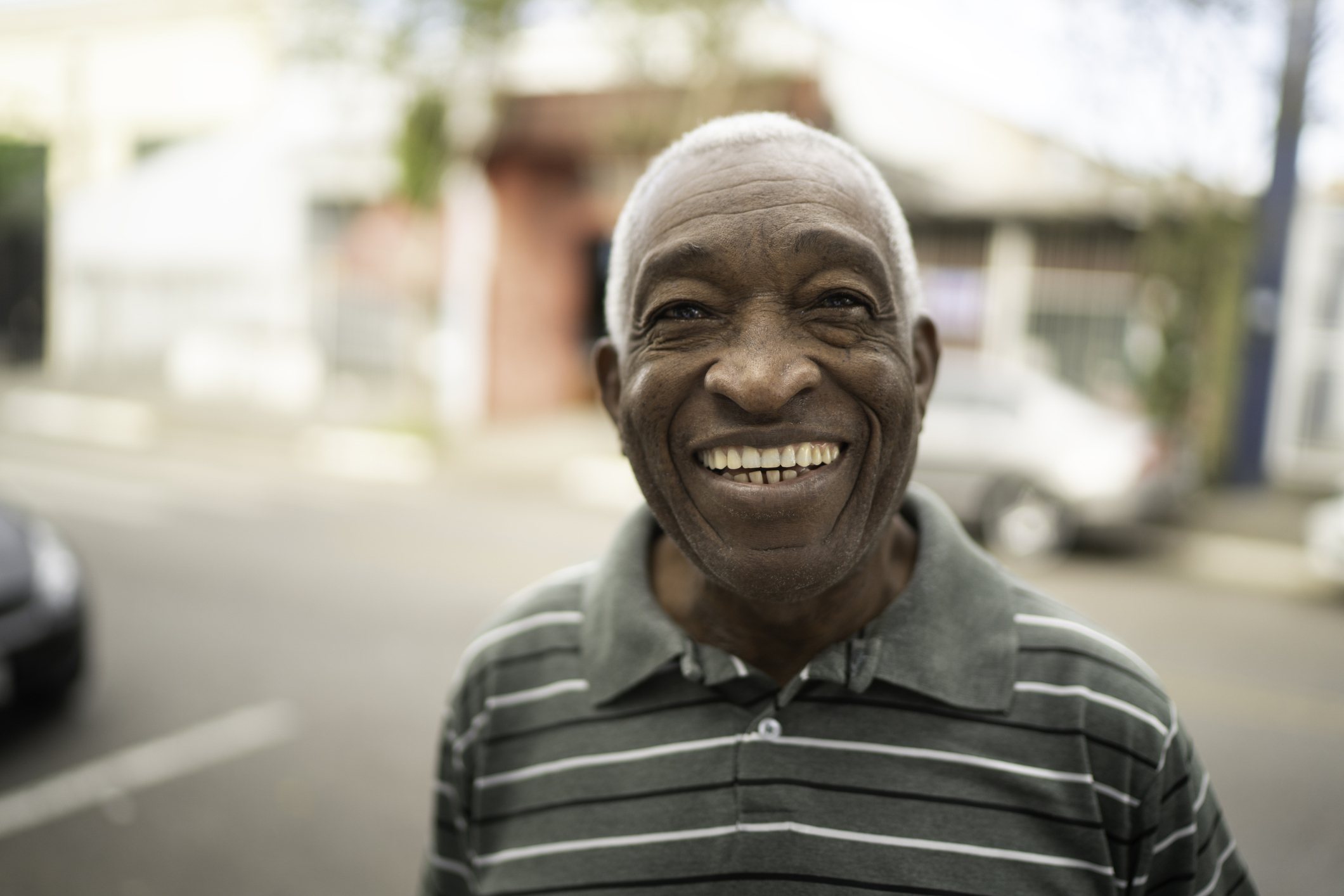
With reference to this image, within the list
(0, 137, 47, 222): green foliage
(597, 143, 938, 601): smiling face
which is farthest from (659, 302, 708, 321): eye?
(0, 137, 47, 222): green foliage

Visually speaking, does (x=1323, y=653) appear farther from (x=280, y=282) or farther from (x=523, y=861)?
(x=280, y=282)

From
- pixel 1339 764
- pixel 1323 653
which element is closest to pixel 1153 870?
pixel 1339 764

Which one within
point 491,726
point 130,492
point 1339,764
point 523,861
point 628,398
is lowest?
point 130,492

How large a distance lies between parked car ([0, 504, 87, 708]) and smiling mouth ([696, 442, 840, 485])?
4.87m

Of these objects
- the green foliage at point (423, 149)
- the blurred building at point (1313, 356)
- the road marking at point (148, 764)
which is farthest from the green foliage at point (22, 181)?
the blurred building at point (1313, 356)

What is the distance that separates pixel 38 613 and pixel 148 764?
2.95 ft

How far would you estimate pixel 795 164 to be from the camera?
1.37 m

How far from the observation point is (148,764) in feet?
16.6

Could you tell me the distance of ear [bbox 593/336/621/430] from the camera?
1569mm

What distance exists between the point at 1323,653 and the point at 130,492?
10817 millimetres

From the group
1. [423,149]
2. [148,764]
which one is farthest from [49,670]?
[423,149]

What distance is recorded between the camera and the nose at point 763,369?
1293 millimetres

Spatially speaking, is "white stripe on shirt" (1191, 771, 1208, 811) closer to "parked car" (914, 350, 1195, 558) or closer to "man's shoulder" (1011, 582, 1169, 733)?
"man's shoulder" (1011, 582, 1169, 733)

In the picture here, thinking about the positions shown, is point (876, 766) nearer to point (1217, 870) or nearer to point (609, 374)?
point (1217, 870)
